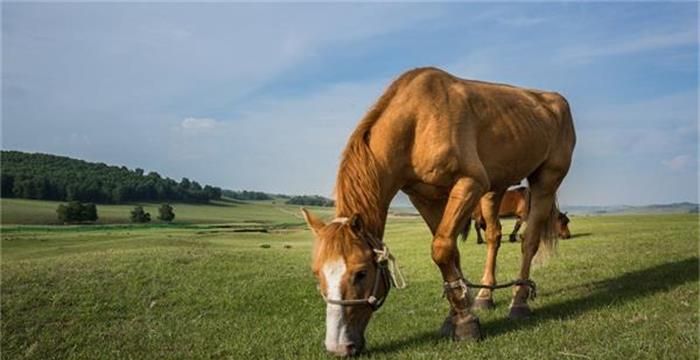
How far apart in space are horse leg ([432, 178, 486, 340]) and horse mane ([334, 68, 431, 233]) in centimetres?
74

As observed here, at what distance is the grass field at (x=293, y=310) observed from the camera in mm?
4797

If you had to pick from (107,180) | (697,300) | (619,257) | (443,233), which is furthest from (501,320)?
(107,180)

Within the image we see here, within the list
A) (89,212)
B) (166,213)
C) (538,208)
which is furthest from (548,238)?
(166,213)

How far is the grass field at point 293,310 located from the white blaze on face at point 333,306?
1.57 ft

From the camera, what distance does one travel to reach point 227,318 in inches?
262

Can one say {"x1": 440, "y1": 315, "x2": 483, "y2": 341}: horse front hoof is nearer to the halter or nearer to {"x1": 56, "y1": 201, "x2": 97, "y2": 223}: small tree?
the halter

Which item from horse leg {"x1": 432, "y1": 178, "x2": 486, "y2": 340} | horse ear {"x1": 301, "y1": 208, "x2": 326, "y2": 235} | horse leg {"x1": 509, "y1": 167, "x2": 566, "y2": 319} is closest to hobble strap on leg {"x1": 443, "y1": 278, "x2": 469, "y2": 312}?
horse leg {"x1": 432, "y1": 178, "x2": 486, "y2": 340}

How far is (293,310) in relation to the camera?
23.1 ft

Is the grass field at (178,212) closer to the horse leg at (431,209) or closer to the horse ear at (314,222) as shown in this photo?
the horse leg at (431,209)

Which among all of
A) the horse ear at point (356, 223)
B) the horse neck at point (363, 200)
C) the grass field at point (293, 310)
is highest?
the horse neck at point (363, 200)

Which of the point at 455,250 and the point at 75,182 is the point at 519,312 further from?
the point at 75,182

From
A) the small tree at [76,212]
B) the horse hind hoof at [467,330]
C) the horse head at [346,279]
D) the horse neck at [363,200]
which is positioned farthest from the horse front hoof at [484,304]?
the small tree at [76,212]

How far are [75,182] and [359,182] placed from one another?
23.8 meters

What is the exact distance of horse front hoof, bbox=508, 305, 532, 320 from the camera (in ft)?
19.8
